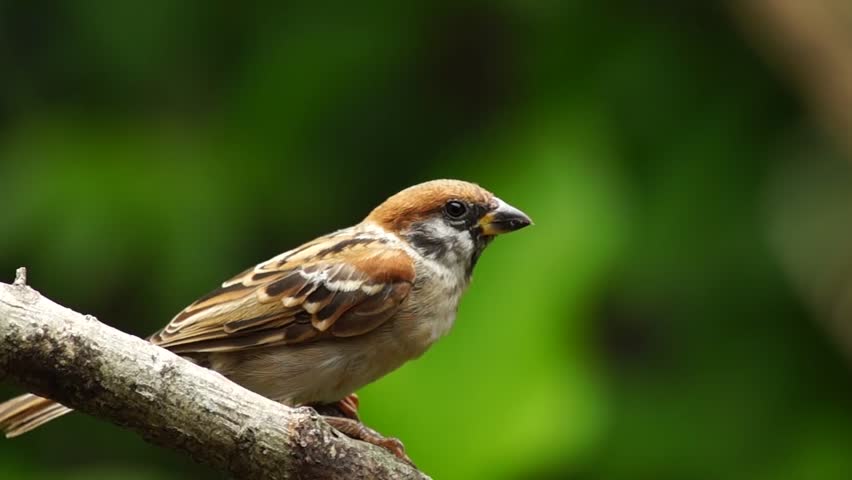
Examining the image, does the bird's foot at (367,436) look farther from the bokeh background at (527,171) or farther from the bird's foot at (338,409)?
the bokeh background at (527,171)

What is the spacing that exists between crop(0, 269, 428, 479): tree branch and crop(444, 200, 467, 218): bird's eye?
1351mm

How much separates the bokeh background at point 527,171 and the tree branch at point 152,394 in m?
2.13

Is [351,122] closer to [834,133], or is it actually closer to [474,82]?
[474,82]

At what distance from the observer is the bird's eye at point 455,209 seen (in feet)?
Answer: 13.1

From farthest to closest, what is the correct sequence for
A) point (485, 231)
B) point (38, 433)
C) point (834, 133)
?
1. point (834, 133)
2. point (38, 433)
3. point (485, 231)

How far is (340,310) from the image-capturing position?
3680mm

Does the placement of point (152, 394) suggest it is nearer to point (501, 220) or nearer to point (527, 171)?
point (501, 220)

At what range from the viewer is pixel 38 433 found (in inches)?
203

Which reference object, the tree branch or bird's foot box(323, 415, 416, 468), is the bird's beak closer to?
bird's foot box(323, 415, 416, 468)

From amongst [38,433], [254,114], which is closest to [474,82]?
[254,114]

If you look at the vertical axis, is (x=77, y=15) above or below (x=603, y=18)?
below

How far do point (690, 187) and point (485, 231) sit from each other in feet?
5.77

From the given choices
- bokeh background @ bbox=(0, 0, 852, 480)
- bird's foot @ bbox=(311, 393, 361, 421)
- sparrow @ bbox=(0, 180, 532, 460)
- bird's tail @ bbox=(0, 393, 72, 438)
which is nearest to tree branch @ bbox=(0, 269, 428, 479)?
sparrow @ bbox=(0, 180, 532, 460)

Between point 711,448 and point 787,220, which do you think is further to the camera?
point 787,220
